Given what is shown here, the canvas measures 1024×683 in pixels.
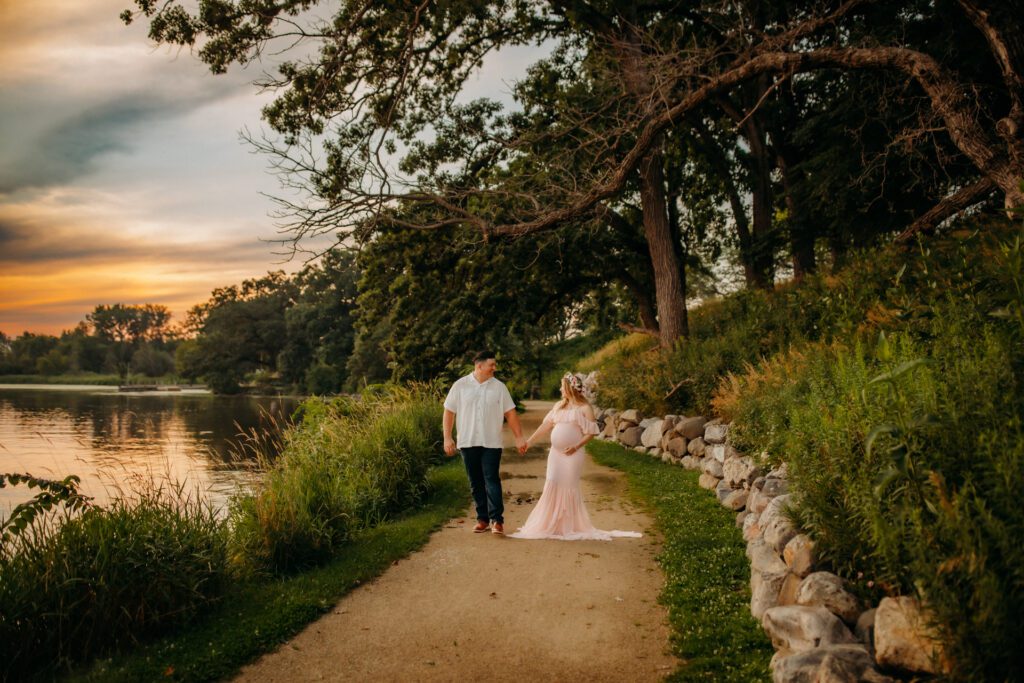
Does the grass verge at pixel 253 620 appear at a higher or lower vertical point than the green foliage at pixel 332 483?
lower

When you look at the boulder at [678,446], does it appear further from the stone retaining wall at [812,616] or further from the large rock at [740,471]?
the stone retaining wall at [812,616]

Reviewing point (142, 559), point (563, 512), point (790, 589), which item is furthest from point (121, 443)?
point (790, 589)

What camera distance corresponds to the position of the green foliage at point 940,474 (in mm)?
2770

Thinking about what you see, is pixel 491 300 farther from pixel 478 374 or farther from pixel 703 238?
pixel 703 238

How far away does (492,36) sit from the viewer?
53.0 ft

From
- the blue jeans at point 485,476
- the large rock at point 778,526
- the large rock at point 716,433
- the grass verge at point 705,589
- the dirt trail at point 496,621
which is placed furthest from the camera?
the large rock at point 716,433

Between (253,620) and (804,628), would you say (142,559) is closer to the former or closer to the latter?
(253,620)

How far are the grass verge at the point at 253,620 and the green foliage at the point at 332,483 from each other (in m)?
0.30

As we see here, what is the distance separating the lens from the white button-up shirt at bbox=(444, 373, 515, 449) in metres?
7.38

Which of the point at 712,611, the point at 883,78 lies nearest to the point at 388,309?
the point at 883,78

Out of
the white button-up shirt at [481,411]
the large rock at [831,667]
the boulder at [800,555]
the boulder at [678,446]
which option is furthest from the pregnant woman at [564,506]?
the boulder at [678,446]

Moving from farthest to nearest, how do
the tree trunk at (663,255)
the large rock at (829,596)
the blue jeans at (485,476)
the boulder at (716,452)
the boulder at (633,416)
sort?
the tree trunk at (663,255) < the boulder at (633,416) < the boulder at (716,452) < the blue jeans at (485,476) < the large rock at (829,596)

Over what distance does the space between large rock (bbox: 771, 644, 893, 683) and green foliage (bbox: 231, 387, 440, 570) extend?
4691 millimetres

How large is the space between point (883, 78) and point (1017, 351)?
11652mm
